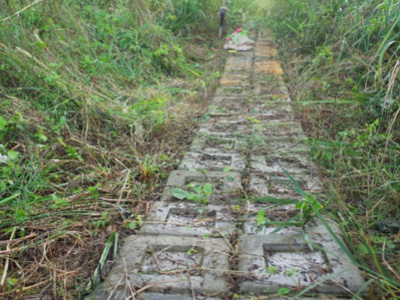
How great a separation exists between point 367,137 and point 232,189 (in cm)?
77

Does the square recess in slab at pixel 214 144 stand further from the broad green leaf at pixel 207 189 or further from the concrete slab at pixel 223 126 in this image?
the broad green leaf at pixel 207 189

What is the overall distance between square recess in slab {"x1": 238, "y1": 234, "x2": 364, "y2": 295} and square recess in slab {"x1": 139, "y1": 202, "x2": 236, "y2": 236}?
0.47 ft

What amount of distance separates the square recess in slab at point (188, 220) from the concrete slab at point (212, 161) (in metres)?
0.36

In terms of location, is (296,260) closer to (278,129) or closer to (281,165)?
(281,165)

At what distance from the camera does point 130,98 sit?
9.16 ft

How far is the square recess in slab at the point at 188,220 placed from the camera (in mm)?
1580

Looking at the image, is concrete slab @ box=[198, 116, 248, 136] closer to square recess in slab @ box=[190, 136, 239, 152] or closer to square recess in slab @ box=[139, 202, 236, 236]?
square recess in slab @ box=[190, 136, 239, 152]

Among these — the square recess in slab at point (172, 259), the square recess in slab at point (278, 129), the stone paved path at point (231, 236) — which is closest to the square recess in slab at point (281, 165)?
the stone paved path at point (231, 236)

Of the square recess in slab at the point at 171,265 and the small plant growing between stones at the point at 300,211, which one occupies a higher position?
the small plant growing between stones at the point at 300,211

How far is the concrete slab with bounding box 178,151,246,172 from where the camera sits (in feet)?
6.85

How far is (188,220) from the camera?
1661mm

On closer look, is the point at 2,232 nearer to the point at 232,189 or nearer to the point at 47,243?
the point at 47,243

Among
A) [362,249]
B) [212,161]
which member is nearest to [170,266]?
[362,249]

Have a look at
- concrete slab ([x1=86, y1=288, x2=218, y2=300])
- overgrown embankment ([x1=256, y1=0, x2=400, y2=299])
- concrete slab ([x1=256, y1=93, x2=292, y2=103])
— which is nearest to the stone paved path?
concrete slab ([x1=86, y1=288, x2=218, y2=300])
